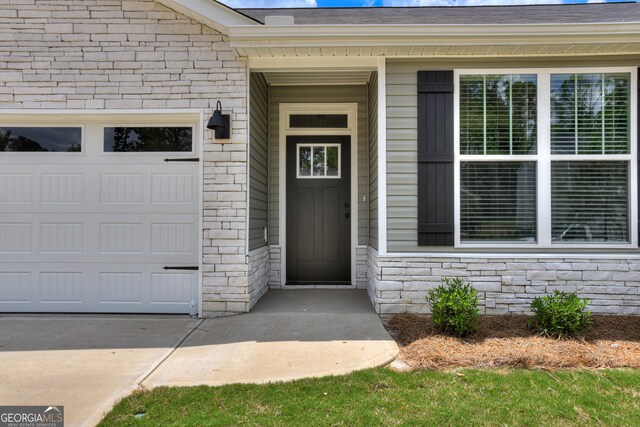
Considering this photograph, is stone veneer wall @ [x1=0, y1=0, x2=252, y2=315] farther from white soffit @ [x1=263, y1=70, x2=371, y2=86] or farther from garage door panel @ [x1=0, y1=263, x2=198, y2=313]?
white soffit @ [x1=263, y1=70, x2=371, y2=86]

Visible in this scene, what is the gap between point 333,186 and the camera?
5.47 m

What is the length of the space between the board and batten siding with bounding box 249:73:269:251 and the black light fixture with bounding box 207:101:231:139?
295mm

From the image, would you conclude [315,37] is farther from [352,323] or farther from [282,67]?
[352,323]

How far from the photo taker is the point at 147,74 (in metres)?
4.13

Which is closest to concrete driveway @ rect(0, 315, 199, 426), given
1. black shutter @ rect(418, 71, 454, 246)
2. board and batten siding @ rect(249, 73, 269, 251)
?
board and batten siding @ rect(249, 73, 269, 251)

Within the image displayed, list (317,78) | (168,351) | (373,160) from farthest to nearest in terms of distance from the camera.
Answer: (317,78)
(373,160)
(168,351)

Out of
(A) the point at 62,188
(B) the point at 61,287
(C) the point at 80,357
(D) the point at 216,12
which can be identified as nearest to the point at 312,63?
(D) the point at 216,12

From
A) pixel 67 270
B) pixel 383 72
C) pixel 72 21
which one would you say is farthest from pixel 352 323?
pixel 72 21

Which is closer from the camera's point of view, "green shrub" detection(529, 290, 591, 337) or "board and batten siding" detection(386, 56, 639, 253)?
"green shrub" detection(529, 290, 591, 337)

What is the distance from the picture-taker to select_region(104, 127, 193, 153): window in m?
4.32

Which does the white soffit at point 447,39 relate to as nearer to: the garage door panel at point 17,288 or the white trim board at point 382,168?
the white trim board at point 382,168

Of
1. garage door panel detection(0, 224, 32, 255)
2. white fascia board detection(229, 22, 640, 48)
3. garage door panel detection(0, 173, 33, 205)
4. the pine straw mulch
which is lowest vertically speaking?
the pine straw mulch

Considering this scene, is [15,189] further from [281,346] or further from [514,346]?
[514,346]

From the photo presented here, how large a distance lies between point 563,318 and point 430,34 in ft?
9.56
